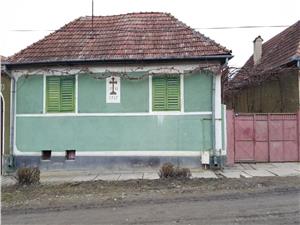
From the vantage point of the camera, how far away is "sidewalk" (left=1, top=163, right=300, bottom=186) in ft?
46.0

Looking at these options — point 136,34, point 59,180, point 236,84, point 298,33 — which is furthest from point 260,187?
point 298,33

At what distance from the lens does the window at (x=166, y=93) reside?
627 inches

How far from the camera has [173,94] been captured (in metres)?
15.9

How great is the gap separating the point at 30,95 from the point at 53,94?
902mm

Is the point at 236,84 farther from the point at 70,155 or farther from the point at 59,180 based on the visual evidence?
the point at 59,180

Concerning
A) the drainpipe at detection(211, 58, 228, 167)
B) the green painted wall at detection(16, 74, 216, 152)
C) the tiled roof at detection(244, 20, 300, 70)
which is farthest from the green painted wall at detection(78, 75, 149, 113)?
the tiled roof at detection(244, 20, 300, 70)

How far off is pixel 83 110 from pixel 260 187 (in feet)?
24.5

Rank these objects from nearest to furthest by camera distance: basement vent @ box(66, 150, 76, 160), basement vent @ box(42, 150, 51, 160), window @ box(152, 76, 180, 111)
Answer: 1. window @ box(152, 76, 180, 111)
2. basement vent @ box(66, 150, 76, 160)
3. basement vent @ box(42, 150, 51, 160)

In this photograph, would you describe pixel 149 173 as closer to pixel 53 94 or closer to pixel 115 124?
pixel 115 124

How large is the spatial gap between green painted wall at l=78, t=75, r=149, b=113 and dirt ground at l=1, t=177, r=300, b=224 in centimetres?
400

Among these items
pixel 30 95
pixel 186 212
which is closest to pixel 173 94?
pixel 30 95

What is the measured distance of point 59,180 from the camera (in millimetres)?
13852

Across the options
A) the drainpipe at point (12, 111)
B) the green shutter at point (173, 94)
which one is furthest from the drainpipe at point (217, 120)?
the drainpipe at point (12, 111)

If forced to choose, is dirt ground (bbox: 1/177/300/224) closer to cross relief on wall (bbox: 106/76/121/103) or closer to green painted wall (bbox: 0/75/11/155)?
cross relief on wall (bbox: 106/76/121/103)
